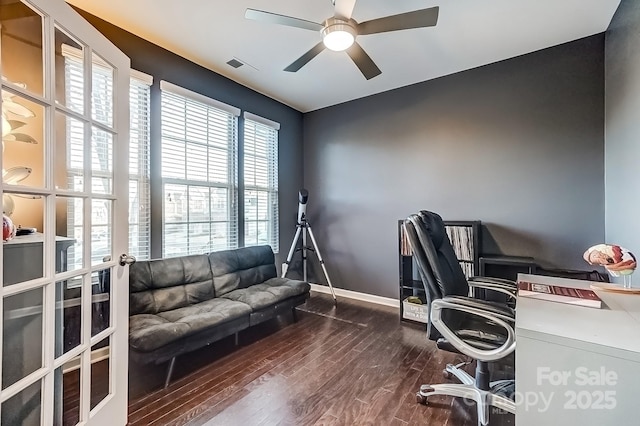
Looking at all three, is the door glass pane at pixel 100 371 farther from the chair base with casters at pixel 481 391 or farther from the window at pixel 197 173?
the chair base with casters at pixel 481 391

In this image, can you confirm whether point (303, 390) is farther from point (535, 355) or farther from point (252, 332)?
point (535, 355)

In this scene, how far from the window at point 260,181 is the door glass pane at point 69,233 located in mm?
2440

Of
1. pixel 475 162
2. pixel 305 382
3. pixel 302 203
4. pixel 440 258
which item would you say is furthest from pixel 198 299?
pixel 475 162

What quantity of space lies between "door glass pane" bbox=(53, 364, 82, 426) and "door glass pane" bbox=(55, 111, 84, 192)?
784 mm

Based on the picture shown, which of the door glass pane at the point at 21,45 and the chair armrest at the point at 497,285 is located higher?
the door glass pane at the point at 21,45

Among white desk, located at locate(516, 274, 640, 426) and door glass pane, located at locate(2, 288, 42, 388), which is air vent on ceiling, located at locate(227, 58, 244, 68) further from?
white desk, located at locate(516, 274, 640, 426)

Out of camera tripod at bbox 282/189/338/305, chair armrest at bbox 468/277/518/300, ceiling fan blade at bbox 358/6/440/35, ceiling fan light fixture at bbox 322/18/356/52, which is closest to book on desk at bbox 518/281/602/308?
chair armrest at bbox 468/277/518/300

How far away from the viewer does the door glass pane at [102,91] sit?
1.41m

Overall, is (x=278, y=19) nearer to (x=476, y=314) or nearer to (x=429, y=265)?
(x=429, y=265)

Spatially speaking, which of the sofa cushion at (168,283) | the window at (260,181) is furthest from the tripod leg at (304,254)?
the sofa cushion at (168,283)

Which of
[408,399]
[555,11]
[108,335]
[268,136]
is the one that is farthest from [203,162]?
[555,11]

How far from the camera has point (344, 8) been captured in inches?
72.3

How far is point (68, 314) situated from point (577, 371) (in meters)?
1.90

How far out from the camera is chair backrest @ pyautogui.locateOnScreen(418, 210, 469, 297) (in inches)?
67.6
